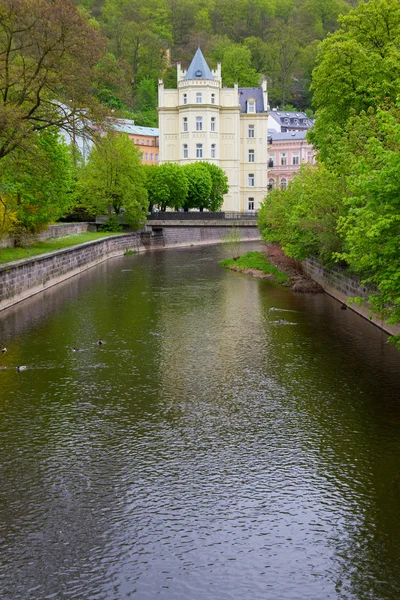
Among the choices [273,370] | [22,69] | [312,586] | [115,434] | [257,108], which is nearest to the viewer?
[312,586]

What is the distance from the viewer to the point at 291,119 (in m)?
132

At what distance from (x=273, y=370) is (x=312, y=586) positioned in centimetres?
1222

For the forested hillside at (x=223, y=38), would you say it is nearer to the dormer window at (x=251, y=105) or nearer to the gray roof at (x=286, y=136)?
the gray roof at (x=286, y=136)

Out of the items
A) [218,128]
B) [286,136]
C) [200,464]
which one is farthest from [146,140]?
[200,464]

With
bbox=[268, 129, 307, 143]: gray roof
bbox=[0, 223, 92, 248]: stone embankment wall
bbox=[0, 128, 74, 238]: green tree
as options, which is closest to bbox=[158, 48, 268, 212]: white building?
bbox=[268, 129, 307, 143]: gray roof

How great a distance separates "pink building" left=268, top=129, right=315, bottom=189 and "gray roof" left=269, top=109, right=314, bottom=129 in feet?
29.4

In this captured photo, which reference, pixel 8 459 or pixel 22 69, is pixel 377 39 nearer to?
pixel 22 69

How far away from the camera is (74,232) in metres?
67.1

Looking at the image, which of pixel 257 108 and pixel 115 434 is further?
pixel 257 108

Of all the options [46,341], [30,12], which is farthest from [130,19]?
[46,341]

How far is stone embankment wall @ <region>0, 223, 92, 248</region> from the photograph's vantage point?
4466 cm

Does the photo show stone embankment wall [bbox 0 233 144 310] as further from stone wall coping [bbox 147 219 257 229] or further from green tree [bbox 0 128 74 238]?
stone wall coping [bbox 147 219 257 229]

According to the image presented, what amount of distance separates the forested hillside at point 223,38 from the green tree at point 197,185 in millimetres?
40101

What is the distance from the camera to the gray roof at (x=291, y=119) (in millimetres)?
130125
